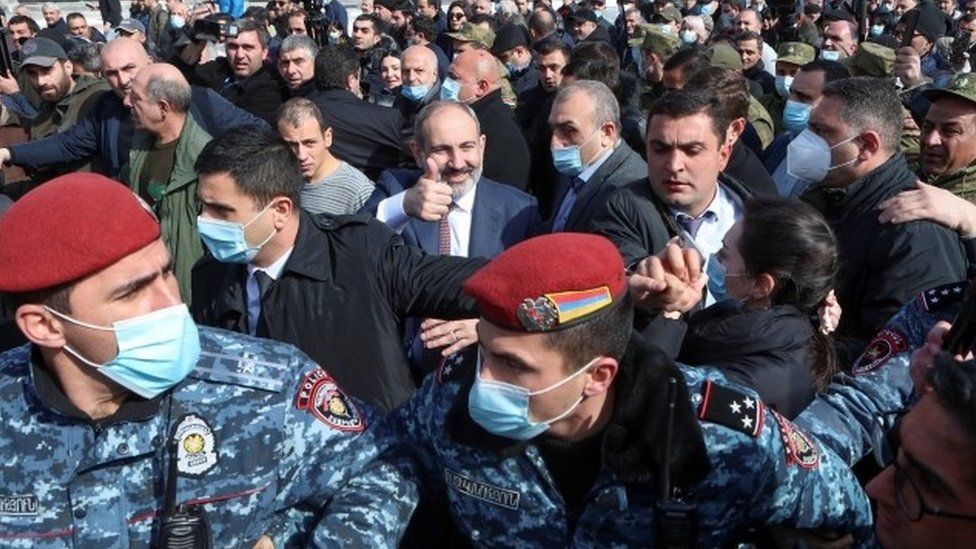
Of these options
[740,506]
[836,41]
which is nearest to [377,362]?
[740,506]

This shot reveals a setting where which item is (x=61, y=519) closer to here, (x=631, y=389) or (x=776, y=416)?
(x=631, y=389)

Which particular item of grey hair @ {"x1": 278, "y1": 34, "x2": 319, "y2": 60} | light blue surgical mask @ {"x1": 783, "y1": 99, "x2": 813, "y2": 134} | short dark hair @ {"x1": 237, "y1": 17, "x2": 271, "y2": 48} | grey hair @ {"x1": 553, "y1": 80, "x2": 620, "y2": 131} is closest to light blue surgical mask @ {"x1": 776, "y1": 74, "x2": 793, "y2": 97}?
light blue surgical mask @ {"x1": 783, "y1": 99, "x2": 813, "y2": 134}

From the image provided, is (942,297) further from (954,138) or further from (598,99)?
(598,99)

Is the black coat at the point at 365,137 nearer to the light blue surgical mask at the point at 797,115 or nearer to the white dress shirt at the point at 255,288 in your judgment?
the light blue surgical mask at the point at 797,115

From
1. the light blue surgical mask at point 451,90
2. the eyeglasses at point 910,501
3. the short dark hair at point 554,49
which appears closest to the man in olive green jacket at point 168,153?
the light blue surgical mask at point 451,90

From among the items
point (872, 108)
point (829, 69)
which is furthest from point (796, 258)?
point (829, 69)

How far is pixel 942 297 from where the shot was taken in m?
3.01

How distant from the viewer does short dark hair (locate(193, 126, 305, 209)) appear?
3.57 metres

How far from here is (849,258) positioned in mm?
3930

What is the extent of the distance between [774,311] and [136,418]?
173 centimetres

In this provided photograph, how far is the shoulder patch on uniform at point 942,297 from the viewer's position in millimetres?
2988

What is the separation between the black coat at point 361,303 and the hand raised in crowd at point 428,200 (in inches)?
26.7

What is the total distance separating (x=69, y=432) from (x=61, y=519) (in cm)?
19

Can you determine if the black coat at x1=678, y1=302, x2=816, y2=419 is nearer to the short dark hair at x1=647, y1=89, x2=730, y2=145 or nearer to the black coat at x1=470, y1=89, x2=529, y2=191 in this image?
the short dark hair at x1=647, y1=89, x2=730, y2=145
